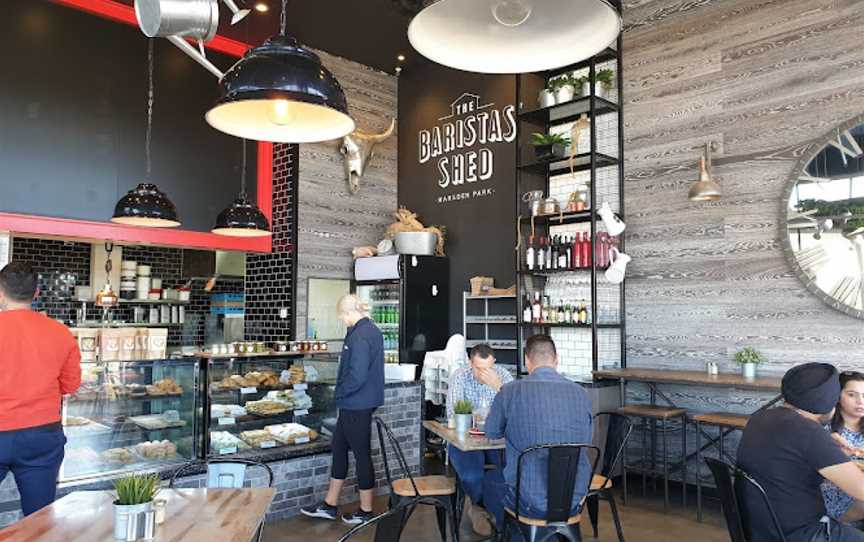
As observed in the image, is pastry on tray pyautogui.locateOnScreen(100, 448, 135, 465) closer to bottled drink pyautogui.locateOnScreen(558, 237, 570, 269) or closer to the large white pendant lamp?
the large white pendant lamp

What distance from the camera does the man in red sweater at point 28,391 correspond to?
3354mm

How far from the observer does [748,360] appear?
5.50m

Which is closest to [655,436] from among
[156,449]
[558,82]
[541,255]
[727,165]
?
[541,255]

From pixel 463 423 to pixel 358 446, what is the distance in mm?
1128

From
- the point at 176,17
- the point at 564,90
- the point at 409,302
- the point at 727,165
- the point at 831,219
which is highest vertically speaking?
the point at 564,90

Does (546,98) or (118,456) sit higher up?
(546,98)

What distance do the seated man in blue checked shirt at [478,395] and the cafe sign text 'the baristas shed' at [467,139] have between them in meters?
3.75

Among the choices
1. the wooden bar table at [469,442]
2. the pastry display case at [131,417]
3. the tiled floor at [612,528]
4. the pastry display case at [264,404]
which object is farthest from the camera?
the pastry display case at [264,404]

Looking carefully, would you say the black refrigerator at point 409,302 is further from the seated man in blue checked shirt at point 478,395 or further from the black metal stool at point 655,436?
the seated man in blue checked shirt at point 478,395

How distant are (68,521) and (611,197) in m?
5.67

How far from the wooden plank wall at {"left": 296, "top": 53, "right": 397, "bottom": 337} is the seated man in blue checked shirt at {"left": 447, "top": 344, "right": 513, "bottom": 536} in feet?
12.4

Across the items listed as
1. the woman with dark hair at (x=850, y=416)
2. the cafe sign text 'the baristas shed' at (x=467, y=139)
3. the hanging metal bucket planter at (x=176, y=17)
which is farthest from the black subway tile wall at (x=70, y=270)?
the woman with dark hair at (x=850, y=416)

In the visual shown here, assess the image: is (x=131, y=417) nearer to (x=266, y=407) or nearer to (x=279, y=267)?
(x=266, y=407)

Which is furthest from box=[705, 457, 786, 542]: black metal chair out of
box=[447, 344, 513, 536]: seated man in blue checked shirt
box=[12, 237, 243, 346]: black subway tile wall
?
box=[12, 237, 243, 346]: black subway tile wall
